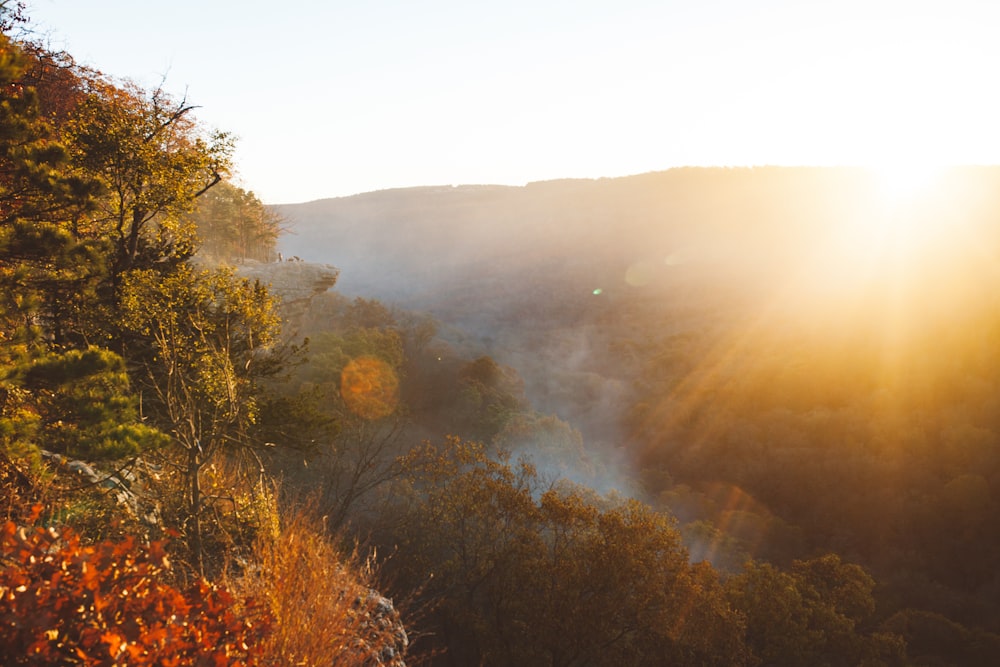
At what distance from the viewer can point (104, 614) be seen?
164 inches

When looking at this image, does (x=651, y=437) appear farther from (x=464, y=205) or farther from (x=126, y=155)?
(x=464, y=205)

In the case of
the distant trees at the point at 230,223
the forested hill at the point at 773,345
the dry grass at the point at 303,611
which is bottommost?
the forested hill at the point at 773,345

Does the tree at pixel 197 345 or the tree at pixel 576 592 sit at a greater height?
the tree at pixel 197 345

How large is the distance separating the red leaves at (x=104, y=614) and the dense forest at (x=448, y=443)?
3 centimetres

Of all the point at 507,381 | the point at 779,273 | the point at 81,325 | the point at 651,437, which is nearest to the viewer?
the point at 81,325

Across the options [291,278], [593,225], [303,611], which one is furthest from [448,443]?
[593,225]

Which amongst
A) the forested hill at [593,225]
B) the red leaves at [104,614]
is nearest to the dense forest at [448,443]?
the red leaves at [104,614]

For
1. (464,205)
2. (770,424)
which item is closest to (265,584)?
(770,424)

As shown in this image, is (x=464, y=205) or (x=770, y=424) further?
(x=464, y=205)

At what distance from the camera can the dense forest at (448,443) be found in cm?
714

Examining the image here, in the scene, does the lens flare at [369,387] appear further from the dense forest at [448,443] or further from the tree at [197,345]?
the tree at [197,345]

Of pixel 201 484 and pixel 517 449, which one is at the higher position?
pixel 201 484

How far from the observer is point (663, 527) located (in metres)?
13.7

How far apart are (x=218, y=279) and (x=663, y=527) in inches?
465
